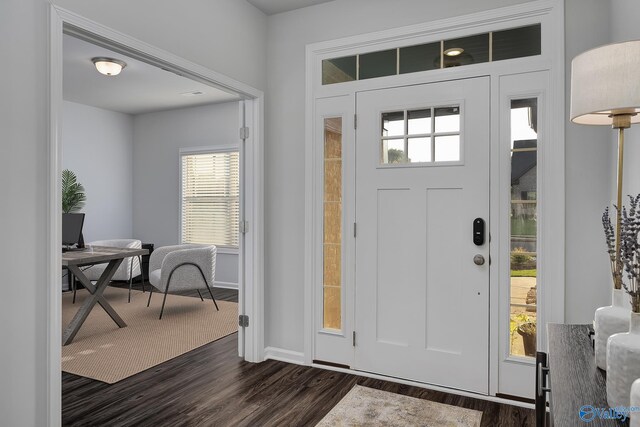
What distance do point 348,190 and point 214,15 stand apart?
149cm

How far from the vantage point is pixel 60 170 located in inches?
77.8

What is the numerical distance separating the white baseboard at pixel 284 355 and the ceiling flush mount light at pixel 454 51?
7.82ft

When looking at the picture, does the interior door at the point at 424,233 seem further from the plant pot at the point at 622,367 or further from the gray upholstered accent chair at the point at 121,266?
the gray upholstered accent chair at the point at 121,266

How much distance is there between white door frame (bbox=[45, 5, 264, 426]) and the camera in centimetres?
188

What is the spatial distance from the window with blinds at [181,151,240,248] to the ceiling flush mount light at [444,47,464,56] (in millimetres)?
4047

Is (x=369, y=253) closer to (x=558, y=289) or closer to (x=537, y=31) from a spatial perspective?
(x=558, y=289)

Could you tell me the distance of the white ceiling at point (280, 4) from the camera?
10.3 feet

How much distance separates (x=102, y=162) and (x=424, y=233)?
569cm

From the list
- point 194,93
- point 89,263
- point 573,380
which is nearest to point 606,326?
point 573,380

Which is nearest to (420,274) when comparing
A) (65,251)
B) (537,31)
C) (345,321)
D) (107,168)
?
(345,321)

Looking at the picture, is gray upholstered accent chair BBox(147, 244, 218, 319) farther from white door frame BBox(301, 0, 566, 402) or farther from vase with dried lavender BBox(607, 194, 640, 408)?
vase with dried lavender BBox(607, 194, 640, 408)

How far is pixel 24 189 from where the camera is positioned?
1.79 m

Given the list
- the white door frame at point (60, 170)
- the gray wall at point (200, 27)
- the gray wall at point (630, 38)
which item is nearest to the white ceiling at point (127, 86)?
the gray wall at point (200, 27)

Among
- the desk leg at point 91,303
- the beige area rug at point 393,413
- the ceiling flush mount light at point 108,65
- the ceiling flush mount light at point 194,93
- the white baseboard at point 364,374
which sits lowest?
the beige area rug at point 393,413
